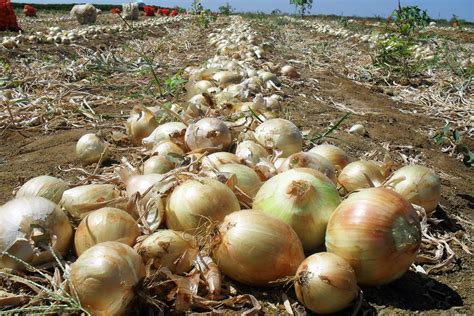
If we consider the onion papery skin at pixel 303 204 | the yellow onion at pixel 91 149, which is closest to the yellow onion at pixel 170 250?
the onion papery skin at pixel 303 204

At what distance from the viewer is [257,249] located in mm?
1456

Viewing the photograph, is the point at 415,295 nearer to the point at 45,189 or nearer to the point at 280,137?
the point at 280,137

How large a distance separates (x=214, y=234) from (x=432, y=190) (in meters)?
1.11

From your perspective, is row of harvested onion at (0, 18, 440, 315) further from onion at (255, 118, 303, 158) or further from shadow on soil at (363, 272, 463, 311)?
onion at (255, 118, 303, 158)

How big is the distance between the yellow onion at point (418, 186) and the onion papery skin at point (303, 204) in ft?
1.78

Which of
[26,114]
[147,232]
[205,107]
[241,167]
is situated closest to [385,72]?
[205,107]

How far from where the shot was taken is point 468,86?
6.15 metres

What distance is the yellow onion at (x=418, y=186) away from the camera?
82.6 inches

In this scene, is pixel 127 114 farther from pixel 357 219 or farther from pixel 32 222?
pixel 357 219

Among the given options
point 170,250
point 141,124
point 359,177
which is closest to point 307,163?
point 359,177

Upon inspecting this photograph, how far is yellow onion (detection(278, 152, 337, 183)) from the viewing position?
1.98m

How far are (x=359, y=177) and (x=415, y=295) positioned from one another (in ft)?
1.99

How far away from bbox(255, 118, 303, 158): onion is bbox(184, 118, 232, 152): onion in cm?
20

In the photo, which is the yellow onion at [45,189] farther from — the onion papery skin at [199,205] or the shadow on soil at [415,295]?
the shadow on soil at [415,295]
